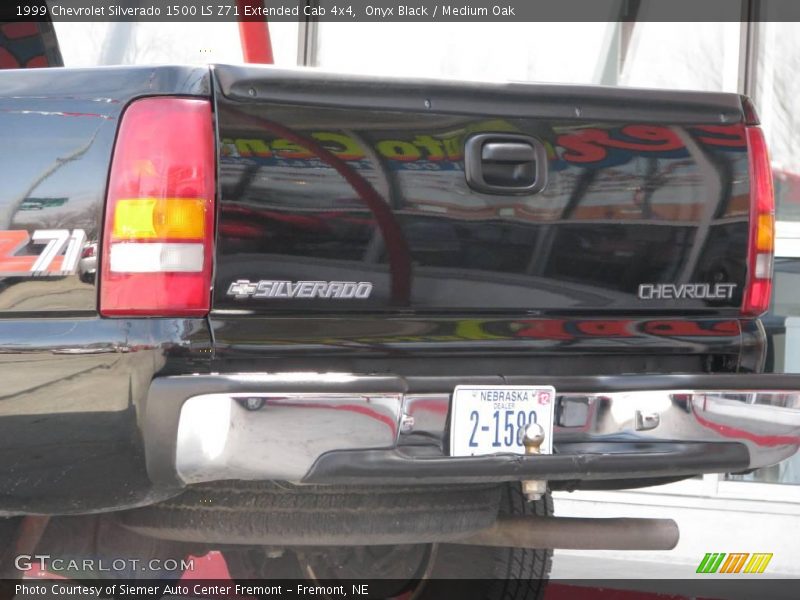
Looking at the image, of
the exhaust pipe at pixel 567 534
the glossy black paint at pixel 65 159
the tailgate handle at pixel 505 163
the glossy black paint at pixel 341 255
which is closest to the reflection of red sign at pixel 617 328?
the glossy black paint at pixel 341 255

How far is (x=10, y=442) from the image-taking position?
261 cm

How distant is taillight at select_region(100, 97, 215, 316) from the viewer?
2564 mm

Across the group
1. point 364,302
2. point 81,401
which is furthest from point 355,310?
point 81,401

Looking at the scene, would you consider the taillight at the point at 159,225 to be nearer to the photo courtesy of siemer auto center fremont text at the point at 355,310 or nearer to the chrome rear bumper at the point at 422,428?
the photo courtesy of siemer auto center fremont text at the point at 355,310

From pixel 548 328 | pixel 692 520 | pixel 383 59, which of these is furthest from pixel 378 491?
pixel 383 59

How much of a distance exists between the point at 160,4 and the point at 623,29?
252cm

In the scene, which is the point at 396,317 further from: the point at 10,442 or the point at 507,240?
the point at 10,442

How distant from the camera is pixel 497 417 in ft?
9.04

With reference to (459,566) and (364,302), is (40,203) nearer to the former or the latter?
(364,302)

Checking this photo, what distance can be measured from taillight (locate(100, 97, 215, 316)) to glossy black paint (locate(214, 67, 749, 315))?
51mm

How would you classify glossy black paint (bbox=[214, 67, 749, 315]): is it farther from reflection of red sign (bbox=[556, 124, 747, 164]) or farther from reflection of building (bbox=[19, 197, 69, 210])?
reflection of building (bbox=[19, 197, 69, 210])

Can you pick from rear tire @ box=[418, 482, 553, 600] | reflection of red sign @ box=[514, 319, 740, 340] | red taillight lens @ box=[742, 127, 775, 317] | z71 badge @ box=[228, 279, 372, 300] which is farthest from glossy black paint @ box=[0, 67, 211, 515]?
red taillight lens @ box=[742, 127, 775, 317]

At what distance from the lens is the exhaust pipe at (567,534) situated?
3217 mm

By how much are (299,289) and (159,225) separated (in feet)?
1.13
